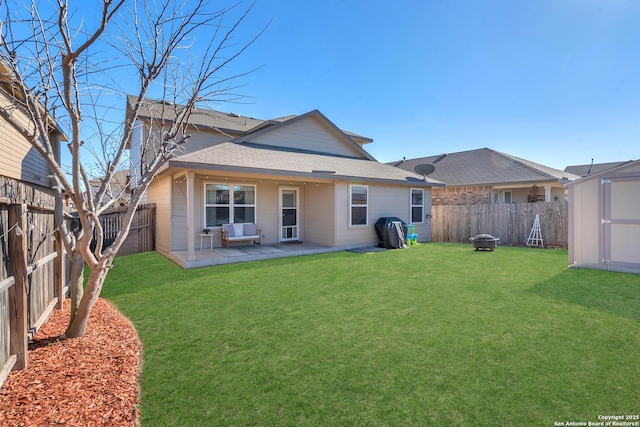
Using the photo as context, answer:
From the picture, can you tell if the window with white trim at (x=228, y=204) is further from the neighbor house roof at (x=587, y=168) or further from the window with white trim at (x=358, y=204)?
the neighbor house roof at (x=587, y=168)

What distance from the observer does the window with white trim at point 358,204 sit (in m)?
10.5

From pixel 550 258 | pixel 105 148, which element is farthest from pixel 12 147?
pixel 550 258

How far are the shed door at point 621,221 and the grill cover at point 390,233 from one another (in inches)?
211

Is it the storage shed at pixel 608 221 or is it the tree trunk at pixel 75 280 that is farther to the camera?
the storage shed at pixel 608 221

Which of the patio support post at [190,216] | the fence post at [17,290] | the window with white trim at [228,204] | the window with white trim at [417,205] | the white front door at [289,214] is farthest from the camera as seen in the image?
the window with white trim at [417,205]

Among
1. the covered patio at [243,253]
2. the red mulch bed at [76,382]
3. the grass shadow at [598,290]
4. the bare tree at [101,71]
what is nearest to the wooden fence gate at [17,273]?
the red mulch bed at [76,382]

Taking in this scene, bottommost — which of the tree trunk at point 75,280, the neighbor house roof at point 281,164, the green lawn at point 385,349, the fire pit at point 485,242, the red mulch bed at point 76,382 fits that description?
the green lawn at point 385,349

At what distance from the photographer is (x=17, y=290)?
8.66 ft

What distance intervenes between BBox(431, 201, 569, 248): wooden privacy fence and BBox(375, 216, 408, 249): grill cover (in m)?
3.53

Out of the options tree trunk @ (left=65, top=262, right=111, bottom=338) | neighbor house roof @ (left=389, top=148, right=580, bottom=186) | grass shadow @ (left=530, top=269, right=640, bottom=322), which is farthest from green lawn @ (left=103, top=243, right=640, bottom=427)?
neighbor house roof @ (left=389, top=148, right=580, bottom=186)

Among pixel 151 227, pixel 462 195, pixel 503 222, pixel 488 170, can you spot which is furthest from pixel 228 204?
pixel 488 170

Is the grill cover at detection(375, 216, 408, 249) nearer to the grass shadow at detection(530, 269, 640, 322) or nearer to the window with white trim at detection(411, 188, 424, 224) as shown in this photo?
the window with white trim at detection(411, 188, 424, 224)

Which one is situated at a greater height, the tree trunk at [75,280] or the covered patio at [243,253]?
the tree trunk at [75,280]

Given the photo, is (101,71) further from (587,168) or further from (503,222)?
(587,168)
